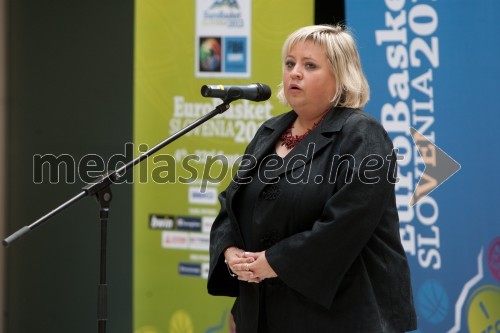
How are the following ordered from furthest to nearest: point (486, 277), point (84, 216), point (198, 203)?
point (84, 216), point (198, 203), point (486, 277)

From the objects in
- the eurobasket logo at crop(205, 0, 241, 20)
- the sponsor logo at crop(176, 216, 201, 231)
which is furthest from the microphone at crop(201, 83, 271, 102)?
the sponsor logo at crop(176, 216, 201, 231)

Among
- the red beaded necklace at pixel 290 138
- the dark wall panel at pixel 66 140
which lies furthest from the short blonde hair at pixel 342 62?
the dark wall panel at pixel 66 140

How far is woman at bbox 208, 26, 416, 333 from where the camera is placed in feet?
8.09

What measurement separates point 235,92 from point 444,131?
53.7 inches

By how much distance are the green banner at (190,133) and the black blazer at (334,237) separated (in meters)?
1.63

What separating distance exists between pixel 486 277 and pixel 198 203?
1.58 m

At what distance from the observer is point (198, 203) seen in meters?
4.40

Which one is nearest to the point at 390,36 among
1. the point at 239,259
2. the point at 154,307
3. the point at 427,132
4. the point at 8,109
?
the point at 427,132

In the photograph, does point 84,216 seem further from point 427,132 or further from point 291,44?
point 291,44

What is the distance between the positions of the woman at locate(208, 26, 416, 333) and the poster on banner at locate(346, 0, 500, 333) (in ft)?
3.78

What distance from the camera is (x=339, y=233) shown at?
244cm

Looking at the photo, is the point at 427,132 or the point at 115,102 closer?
the point at 427,132

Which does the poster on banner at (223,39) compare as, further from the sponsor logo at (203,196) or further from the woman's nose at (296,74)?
the woman's nose at (296,74)

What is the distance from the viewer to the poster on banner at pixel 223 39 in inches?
167
